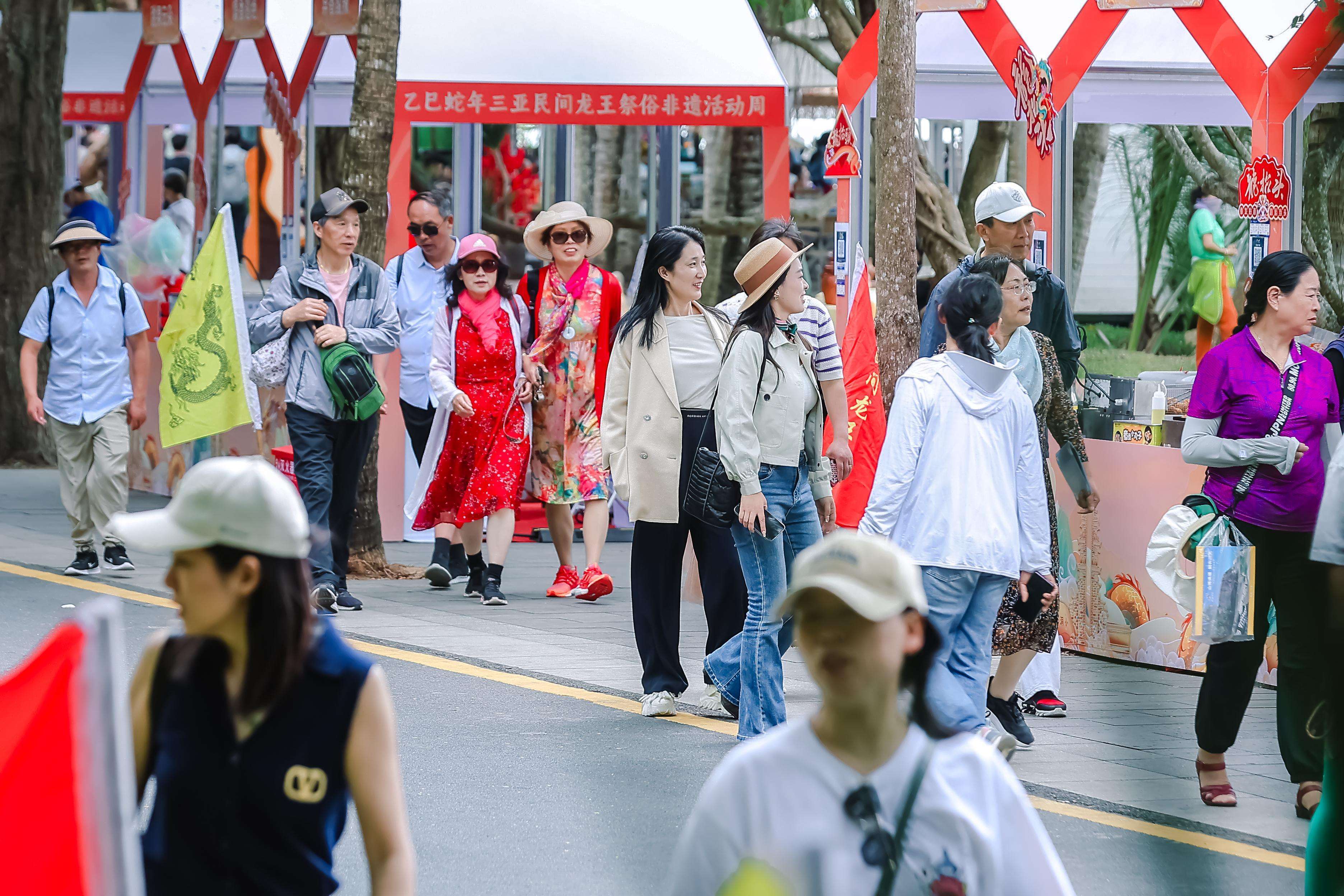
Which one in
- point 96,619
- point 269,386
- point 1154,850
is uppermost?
point 269,386

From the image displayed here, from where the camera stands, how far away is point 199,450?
14.5m

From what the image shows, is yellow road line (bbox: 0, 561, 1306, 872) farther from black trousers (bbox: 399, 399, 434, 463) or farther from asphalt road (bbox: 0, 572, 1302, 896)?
black trousers (bbox: 399, 399, 434, 463)

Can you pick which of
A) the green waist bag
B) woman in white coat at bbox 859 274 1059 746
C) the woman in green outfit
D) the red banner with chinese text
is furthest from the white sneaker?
the woman in green outfit

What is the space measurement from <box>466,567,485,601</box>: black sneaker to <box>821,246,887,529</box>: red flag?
7.42 ft

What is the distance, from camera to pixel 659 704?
290 inches

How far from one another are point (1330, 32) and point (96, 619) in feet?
29.2

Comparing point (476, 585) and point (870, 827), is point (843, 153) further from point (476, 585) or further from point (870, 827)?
point (870, 827)

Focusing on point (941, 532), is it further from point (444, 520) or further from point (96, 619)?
point (444, 520)

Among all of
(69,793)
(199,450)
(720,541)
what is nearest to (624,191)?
(199,450)

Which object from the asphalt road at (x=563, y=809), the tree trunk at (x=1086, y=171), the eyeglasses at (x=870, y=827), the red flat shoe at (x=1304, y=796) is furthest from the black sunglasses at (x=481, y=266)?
the tree trunk at (x=1086, y=171)

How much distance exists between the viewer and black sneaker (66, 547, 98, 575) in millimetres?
10805

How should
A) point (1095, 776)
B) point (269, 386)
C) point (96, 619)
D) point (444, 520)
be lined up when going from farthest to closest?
point (444, 520) → point (269, 386) → point (1095, 776) → point (96, 619)

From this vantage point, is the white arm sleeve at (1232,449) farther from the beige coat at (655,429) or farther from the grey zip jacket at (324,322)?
the grey zip jacket at (324,322)

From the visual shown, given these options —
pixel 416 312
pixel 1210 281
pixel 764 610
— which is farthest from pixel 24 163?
pixel 764 610
